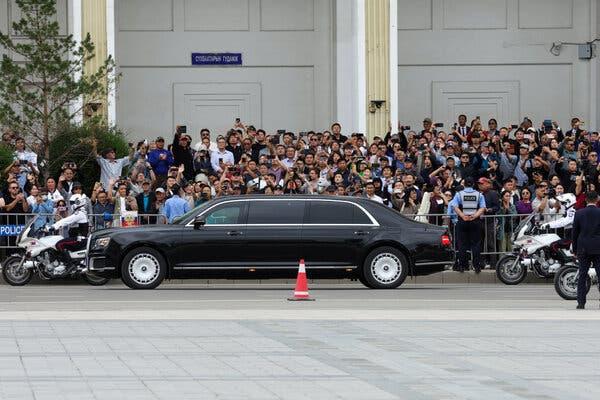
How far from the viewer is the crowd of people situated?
101ft

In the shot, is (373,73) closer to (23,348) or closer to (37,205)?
(37,205)

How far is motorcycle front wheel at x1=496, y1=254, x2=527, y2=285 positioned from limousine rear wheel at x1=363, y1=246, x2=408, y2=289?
2953 mm

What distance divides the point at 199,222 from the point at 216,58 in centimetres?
1566

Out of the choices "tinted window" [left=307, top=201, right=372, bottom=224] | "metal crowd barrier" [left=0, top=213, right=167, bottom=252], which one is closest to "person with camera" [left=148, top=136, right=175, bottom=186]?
"metal crowd barrier" [left=0, top=213, right=167, bottom=252]

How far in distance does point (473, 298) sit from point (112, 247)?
607 cm

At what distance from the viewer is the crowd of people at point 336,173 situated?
1217 inches

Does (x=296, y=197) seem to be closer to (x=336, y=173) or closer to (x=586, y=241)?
(x=336, y=173)

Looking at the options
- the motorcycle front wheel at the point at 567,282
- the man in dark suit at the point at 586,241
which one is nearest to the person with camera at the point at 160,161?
the motorcycle front wheel at the point at 567,282

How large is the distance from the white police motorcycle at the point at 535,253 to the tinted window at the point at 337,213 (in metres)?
3.20

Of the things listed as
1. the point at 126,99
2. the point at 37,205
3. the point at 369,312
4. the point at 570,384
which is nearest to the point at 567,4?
the point at 126,99

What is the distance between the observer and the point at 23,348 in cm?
1561

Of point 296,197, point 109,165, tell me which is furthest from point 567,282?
point 109,165

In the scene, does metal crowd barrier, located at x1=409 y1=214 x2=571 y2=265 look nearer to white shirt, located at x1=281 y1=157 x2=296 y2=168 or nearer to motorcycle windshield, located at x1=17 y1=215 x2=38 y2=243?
white shirt, located at x1=281 y1=157 x2=296 y2=168

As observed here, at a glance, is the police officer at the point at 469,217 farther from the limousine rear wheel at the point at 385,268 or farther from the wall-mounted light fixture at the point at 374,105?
the wall-mounted light fixture at the point at 374,105
